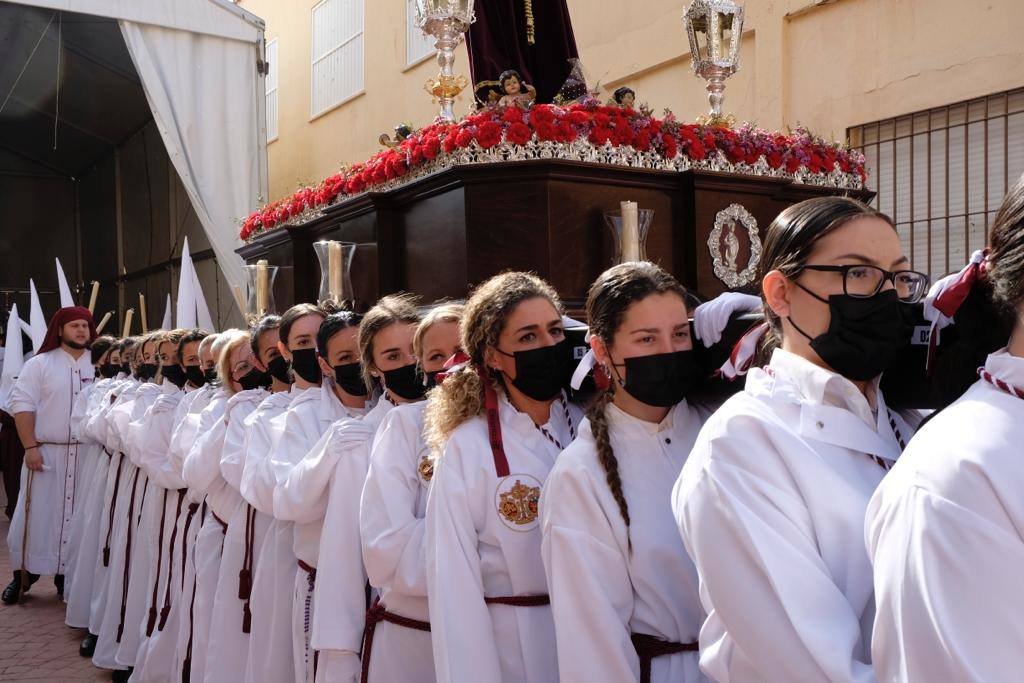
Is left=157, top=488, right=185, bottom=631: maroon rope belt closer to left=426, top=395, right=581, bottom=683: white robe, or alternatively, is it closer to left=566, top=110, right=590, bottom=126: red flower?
left=566, top=110, right=590, bottom=126: red flower

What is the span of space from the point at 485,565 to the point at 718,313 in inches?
37.2

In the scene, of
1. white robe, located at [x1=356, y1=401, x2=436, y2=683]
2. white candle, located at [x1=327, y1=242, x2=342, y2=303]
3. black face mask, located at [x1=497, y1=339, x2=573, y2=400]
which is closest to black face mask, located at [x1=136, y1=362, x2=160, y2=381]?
white candle, located at [x1=327, y1=242, x2=342, y2=303]

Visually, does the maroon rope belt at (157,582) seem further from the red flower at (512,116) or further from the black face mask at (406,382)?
the red flower at (512,116)

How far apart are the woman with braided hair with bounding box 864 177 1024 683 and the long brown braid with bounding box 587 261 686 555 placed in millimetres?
975

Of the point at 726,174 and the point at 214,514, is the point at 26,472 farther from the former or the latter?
the point at 726,174

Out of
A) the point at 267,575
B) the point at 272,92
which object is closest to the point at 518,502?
the point at 267,575

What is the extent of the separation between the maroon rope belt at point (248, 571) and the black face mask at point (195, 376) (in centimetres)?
192

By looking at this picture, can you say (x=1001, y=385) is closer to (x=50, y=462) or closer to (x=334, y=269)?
(x=334, y=269)

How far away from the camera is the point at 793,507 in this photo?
5.64 feet

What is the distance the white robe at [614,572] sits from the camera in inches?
89.7

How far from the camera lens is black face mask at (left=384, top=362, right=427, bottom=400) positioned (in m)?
3.60

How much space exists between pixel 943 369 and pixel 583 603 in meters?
0.92

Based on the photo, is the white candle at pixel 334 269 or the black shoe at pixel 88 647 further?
the black shoe at pixel 88 647

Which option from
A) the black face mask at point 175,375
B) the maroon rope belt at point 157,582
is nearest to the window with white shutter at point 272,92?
the black face mask at point 175,375
